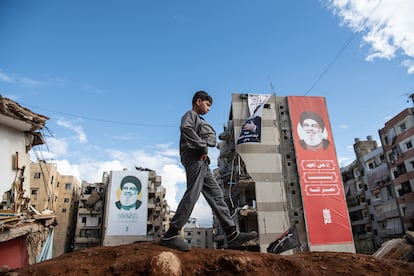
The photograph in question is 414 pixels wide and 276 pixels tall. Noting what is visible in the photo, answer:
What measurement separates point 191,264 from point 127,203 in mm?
43436

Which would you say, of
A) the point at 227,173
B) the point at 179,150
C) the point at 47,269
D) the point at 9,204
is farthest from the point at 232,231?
the point at 227,173

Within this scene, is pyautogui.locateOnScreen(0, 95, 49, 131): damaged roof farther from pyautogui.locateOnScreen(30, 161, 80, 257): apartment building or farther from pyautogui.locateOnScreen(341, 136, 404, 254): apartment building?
pyautogui.locateOnScreen(341, 136, 404, 254): apartment building

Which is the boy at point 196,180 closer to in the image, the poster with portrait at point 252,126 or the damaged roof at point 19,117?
the damaged roof at point 19,117

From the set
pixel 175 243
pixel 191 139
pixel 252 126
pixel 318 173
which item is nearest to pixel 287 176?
pixel 318 173

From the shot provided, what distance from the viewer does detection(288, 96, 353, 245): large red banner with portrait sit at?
24656 millimetres

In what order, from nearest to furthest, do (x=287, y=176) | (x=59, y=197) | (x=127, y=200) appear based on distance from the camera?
(x=287, y=176) < (x=127, y=200) < (x=59, y=197)

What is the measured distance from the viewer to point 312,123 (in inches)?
1109

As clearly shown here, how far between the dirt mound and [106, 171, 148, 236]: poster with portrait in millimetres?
41976

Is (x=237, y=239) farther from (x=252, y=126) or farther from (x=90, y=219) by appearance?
(x=90, y=219)

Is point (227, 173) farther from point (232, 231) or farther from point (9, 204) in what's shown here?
point (232, 231)

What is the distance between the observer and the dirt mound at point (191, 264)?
3076mm

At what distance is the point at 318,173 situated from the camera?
26.8m

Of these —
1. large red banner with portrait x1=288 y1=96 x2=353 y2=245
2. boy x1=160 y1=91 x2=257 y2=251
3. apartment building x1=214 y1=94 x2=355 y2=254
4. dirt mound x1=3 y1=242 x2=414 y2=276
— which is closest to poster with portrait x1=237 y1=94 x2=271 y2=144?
apartment building x1=214 y1=94 x2=355 y2=254

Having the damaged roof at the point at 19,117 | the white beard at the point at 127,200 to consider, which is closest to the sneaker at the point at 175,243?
the damaged roof at the point at 19,117
